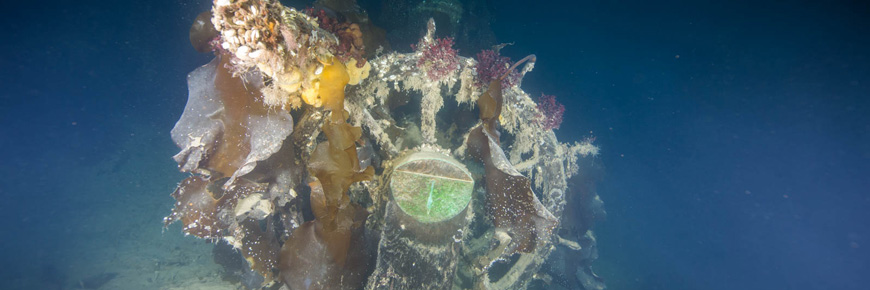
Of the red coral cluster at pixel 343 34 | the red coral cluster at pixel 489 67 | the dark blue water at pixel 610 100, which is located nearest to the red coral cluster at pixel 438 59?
the red coral cluster at pixel 489 67

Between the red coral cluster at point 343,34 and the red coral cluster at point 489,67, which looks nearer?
the red coral cluster at point 343,34

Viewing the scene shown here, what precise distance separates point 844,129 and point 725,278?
1813cm

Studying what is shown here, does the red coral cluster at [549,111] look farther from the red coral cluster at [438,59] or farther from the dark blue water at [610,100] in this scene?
the dark blue water at [610,100]

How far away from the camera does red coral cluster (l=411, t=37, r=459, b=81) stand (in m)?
3.20

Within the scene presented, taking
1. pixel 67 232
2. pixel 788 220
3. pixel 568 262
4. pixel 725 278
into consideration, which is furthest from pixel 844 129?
pixel 67 232

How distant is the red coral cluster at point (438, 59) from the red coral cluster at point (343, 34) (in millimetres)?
818

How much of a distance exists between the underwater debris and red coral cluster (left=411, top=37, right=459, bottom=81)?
0.01m

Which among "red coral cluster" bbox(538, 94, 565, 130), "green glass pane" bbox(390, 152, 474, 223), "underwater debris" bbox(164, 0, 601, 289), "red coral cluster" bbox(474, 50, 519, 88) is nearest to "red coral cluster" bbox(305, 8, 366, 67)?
"underwater debris" bbox(164, 0, 601, 289)

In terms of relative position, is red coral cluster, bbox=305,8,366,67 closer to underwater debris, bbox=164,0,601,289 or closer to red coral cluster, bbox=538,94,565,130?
underwater debris, bbox=164,0,601,289

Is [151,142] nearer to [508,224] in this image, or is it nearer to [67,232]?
[67,232]

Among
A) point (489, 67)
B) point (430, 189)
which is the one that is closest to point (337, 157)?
point (430, 189)

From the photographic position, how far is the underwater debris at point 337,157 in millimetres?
2242

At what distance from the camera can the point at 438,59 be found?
10.7 feet

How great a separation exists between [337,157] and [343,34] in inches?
43.2
